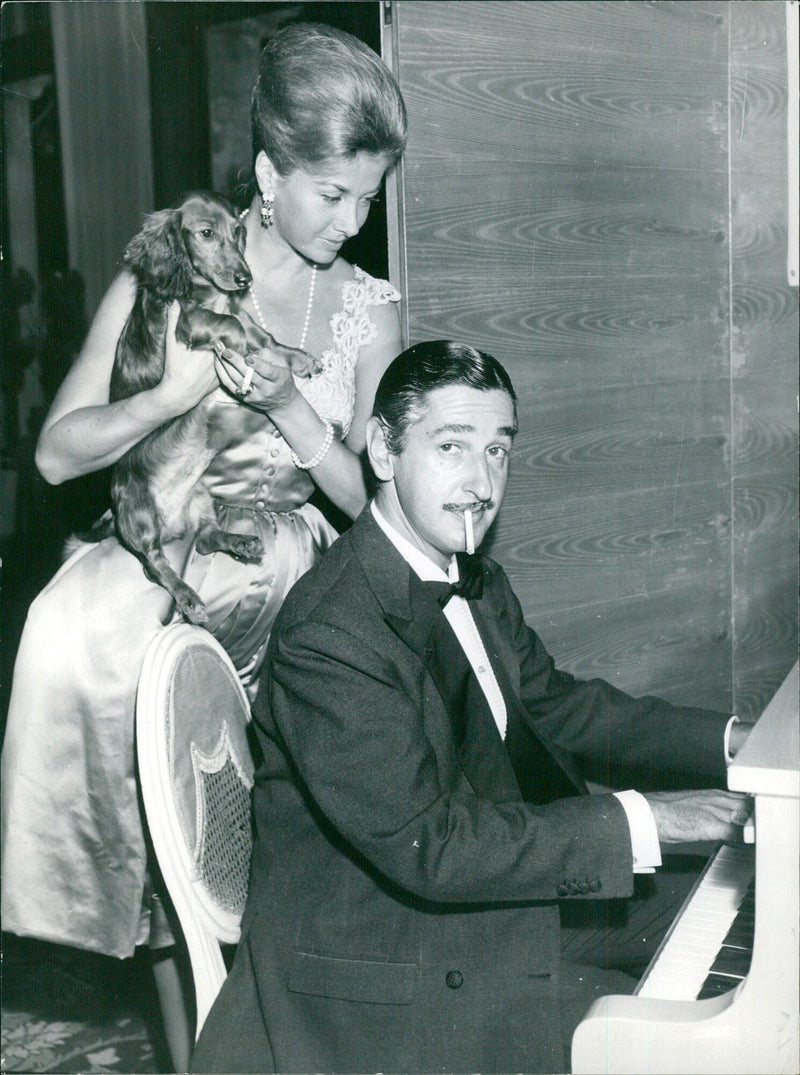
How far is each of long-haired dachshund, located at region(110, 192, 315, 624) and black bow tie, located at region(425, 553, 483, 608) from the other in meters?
0.49

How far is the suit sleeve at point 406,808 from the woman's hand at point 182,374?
0.63 m

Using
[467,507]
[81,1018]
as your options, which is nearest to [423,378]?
[467,507]

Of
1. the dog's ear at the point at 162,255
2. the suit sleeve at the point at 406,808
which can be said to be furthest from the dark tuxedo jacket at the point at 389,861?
the dog's ear at the point at 162,255

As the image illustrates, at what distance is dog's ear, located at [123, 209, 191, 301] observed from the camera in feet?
7.16

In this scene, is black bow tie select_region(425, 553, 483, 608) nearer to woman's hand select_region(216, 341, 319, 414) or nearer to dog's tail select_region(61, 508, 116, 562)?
woman's hand select_region(216, 341, 319, 414)

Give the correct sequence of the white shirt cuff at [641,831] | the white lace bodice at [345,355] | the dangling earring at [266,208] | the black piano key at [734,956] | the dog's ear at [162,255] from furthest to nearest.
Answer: the white lace bodice at [345,355] < the dangling earring at [266,208] < the dog's ear at [162,255] < the white shirt cuff at [641,831] < the black piano key at [734,956]

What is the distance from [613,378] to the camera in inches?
117

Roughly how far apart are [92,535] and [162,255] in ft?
1.90

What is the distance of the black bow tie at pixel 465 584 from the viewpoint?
6.70ft

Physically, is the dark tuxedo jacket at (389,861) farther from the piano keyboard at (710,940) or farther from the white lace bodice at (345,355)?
the white lace bodice at (345,355)

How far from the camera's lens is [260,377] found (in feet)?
7.46

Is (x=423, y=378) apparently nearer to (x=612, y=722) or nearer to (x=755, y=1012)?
(x=612, y=722)

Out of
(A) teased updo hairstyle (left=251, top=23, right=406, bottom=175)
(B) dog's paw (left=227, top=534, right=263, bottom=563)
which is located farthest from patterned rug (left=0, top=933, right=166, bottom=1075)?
(A) teased updo hairstyle (left=251, top=23, right=406, bottom=175)

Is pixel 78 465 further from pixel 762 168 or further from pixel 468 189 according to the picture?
pixel 762 168
